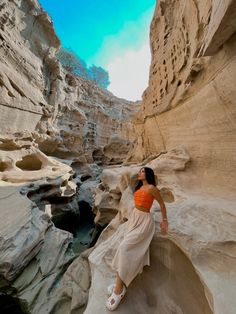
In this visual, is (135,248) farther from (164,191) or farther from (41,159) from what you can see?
(41,159)

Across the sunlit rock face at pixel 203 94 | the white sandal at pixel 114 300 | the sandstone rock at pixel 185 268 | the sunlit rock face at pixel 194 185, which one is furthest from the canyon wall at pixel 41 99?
the white sandal at pixel 114 300

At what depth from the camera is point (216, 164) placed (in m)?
3.04

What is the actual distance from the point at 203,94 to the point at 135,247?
3235 mm

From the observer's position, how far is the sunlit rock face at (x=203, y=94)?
253cm

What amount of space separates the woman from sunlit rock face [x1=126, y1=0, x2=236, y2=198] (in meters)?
1.67

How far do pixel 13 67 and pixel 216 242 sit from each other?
13080mm

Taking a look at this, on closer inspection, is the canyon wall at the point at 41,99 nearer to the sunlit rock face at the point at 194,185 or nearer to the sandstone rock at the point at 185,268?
the sunlit rock face at the point at 194,185

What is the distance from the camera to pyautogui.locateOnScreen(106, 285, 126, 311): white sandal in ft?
5.20

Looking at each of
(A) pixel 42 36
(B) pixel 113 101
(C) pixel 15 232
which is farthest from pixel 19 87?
(B) pixel 113 101

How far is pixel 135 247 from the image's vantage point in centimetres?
173

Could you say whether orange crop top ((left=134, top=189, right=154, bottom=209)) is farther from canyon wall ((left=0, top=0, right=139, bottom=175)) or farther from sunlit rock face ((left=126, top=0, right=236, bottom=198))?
canyon wall ((left=0, top=0, right=139, bottom=175))

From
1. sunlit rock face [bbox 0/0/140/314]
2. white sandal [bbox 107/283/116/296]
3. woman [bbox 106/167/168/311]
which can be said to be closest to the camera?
woman [bbox 106/167/168/311]

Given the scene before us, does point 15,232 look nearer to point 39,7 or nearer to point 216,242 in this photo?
point 216,242

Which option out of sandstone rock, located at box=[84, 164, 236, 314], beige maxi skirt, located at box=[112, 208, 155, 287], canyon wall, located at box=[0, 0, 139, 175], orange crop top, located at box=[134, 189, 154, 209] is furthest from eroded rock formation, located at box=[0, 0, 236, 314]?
orange crop top, located at box=[134, 189, 154, 209]
